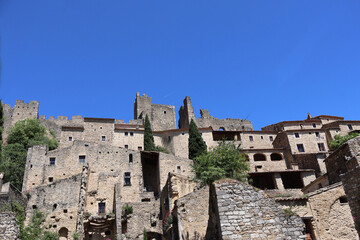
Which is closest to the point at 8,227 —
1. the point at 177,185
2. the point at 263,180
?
the point at 177,185

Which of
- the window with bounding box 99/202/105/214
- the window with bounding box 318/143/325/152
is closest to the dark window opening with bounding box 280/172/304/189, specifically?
the window with bounding box 318/143/325/152

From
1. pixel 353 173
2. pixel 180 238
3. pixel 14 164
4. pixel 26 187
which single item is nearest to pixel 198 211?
pixel 180 238

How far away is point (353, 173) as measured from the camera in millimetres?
13633

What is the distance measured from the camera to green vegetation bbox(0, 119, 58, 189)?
Answer: 132 feet

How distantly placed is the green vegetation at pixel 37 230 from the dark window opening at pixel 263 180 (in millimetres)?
27871

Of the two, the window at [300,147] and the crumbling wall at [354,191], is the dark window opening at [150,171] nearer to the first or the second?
the window at [300,147]

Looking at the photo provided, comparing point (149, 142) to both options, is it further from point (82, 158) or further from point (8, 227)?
point (8, 227)

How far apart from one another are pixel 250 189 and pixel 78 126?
54258 mm

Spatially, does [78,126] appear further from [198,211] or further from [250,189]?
[250,189]

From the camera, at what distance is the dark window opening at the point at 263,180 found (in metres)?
44.2

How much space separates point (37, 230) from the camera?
1141 inches

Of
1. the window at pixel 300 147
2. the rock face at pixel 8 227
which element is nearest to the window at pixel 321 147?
the window at pixel 300 147

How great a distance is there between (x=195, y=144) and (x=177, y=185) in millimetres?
20168

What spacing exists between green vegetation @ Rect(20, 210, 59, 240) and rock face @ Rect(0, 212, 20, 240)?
1138 centimetres
